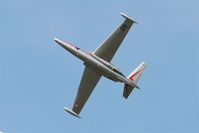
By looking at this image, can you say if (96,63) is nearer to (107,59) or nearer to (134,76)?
(107,59)

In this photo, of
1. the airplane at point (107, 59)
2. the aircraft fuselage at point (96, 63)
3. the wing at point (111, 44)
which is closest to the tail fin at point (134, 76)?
the airplane at point (107, 59)

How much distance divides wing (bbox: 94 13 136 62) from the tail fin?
4.00 meters

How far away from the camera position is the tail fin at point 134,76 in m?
91.4

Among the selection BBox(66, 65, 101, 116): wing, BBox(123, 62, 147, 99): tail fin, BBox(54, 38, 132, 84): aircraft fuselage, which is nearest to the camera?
BBox(54, 38, 132, 84): aircraft fuselage

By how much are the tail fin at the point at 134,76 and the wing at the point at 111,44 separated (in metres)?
4.00

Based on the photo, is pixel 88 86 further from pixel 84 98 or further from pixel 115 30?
pixel 115 30

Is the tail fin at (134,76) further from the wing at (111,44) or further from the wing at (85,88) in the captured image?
the wing at (85,88)

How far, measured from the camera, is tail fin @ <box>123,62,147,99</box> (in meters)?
91.4

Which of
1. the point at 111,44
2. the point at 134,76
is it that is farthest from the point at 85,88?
the point at 111,44

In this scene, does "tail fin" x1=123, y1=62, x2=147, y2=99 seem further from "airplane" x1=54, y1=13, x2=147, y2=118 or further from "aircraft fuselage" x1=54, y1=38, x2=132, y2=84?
"aircraft fuselage" x1=54, y1=38, x2=132, y2=84

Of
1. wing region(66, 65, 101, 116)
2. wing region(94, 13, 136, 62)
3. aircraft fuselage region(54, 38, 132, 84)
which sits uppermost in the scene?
wing region(94, 13, 136, 62)

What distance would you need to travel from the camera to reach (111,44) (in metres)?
91.8

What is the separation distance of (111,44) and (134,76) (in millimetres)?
5504

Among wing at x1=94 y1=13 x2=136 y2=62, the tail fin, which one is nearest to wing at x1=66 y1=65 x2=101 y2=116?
wing at x1=94 y1=13 x2=136 y2=62
